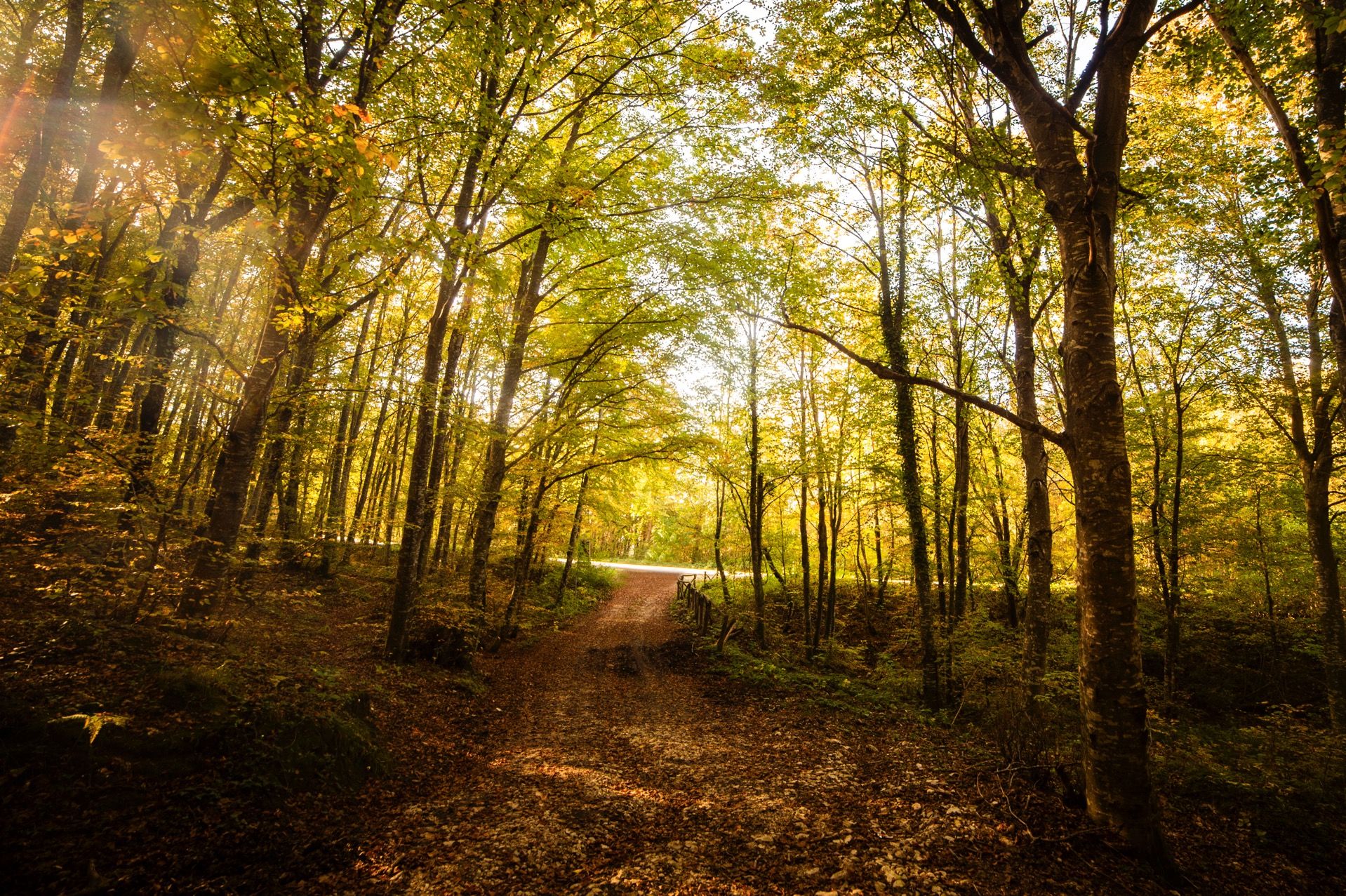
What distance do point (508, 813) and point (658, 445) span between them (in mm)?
8236

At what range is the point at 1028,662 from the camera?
7.85 metres

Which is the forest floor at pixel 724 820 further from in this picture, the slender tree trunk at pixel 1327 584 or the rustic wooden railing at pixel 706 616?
A: the slender tree trunk at pixel 1327 584

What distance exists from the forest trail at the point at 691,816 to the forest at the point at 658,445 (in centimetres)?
5

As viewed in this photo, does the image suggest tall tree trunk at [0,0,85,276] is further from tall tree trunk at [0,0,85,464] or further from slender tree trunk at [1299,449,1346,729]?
slender tree trunk at [1299,449,1346,729]

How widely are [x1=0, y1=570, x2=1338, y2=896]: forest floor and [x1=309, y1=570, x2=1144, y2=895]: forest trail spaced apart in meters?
0.02

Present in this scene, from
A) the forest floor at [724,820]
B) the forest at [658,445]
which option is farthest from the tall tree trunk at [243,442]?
the forest floor at [724,820]

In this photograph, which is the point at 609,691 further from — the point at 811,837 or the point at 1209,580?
the point at 1209,580

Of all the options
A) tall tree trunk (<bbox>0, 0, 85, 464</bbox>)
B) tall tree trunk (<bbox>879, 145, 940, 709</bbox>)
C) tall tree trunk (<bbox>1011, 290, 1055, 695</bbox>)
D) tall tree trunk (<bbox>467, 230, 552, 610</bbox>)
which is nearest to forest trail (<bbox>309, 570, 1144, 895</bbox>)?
tall tree trunk (<bbox>879, 145, 940, 709</bbox>)

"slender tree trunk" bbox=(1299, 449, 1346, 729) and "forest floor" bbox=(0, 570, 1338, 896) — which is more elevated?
"slender tree trunk" bbox=(1299, 449, 1346, 729)

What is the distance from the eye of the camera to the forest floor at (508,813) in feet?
11.0

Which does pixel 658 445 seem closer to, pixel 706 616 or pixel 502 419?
pixel 502 419

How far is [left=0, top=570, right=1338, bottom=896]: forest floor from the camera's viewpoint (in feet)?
11.0

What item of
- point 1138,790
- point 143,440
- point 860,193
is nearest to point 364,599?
point 143,440

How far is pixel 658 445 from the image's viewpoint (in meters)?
12.1
